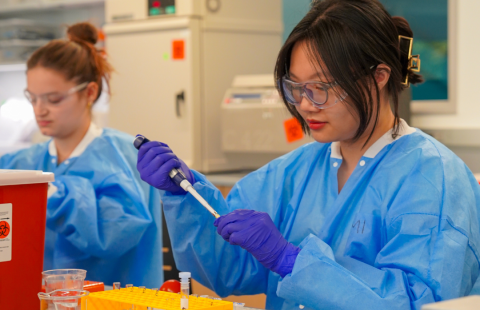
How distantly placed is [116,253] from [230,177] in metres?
1.31

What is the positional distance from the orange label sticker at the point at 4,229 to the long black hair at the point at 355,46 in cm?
71

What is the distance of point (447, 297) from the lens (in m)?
1.11

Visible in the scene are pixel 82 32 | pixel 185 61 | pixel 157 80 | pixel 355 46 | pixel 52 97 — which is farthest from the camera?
pixel 157 80

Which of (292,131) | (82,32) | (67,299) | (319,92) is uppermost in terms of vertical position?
(82,32)

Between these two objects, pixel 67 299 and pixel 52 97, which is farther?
pixel 52 97

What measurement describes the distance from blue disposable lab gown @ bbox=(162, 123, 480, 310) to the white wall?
1.59 meters

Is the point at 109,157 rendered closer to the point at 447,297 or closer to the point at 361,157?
the point at 361,157

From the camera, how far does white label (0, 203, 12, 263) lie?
116 centimetres

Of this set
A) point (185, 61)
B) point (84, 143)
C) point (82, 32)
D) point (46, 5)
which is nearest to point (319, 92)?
point (84, 143)

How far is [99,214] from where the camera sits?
71.5 inches

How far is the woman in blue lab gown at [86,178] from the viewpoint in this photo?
1.75 m

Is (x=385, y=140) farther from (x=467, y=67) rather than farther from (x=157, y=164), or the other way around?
(x=467, y=67)

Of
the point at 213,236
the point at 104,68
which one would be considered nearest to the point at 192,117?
the point at 104,68

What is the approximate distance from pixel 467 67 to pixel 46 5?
2.96m
